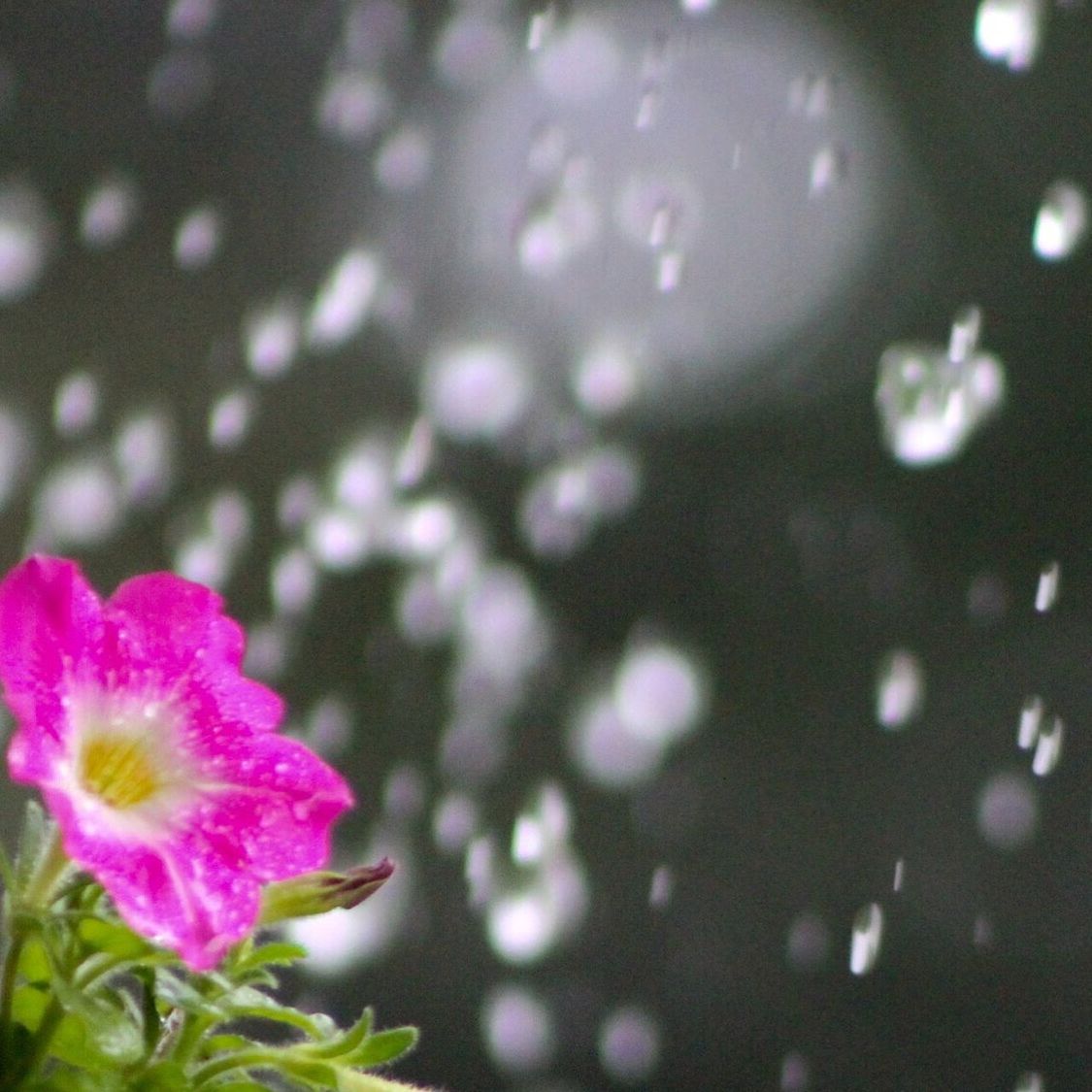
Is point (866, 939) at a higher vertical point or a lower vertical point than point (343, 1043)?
lower

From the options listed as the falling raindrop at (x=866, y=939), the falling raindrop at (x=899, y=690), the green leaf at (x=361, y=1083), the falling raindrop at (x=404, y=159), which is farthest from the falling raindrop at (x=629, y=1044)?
the green leaf at (x=361, y=1083)

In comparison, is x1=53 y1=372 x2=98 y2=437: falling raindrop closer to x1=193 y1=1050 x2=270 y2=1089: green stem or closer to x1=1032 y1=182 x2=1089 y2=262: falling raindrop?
x1=1032 y1=182 x2=1089 y2=262: falling raindrop

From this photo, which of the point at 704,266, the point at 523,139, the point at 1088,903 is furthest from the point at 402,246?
the point at 1088,903

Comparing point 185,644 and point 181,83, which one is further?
point 181,83

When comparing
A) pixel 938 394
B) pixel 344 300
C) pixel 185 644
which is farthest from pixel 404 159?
pixel 185 644

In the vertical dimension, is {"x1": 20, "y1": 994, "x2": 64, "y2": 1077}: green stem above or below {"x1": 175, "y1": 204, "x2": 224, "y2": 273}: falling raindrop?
below

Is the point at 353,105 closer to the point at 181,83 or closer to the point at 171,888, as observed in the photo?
the point at 181,83

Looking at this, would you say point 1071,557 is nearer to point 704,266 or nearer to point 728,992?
point 728,992

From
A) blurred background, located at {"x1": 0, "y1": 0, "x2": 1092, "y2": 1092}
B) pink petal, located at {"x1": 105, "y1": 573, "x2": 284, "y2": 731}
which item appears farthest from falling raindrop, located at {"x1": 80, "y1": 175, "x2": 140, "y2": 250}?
pink petal, located at {"x1": 105, "y1": 573, "x2": 284, "y2": 731}
